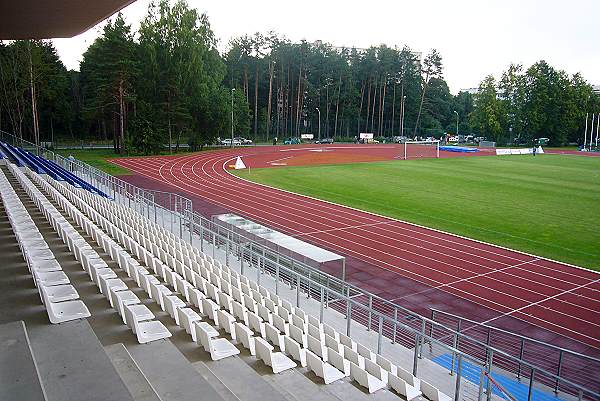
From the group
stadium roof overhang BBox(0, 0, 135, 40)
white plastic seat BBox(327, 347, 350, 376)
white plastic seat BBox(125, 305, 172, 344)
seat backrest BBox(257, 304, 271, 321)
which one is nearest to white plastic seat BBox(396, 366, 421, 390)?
white plastic seat BBox(327, 347, 350, 376)

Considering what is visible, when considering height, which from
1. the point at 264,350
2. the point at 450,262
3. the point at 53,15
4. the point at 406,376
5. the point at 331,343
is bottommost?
the point at 450,262

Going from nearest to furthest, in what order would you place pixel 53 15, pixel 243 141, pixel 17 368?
pixel 17 368 → pixel 53 15 → pixel 243 141

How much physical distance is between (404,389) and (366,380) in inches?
20.0

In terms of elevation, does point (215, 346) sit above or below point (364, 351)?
above

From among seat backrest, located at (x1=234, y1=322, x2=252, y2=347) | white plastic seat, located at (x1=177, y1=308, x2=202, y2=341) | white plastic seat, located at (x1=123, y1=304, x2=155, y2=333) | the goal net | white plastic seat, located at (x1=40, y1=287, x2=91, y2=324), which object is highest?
white plastic seat, located at (x1=40, y1=287, x2=91, y2=324)

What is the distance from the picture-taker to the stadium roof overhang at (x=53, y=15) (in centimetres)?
1255

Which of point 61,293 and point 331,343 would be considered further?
point 331,343

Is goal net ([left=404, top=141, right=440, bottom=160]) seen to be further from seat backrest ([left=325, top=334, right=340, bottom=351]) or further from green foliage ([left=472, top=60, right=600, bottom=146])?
seat backrest ([left=325, top=334, right=340, bottom=351])

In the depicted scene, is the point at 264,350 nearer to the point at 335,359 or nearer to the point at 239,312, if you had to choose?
the point at 335,359

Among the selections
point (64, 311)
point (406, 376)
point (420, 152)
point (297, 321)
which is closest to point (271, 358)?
point (297, 321)

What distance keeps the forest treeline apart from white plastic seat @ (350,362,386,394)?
47439 millimetres

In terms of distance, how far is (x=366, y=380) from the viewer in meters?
6.45

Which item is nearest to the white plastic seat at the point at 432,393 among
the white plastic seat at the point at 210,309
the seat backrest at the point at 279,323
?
the seat backrest at the point at 279,323

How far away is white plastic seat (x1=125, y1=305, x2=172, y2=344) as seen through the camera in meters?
6.18
